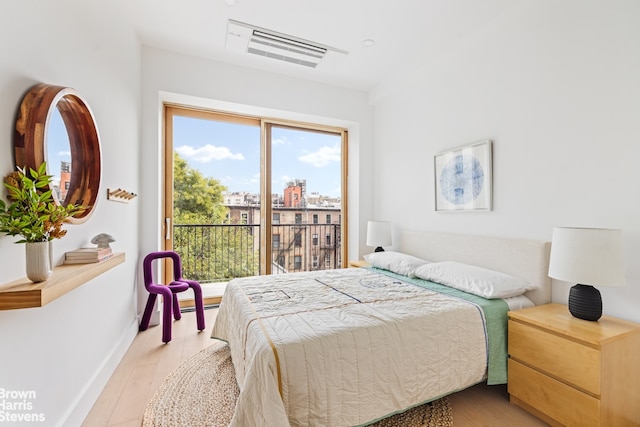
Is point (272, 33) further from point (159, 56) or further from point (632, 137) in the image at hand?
point (632, 137)

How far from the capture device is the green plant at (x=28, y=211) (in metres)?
0.97

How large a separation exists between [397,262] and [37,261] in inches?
99.2

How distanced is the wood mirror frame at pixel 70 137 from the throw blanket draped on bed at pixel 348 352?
3.70 ft

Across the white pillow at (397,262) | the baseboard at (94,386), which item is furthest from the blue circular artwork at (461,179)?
the baseboard at (94,386)

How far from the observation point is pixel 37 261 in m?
1.05

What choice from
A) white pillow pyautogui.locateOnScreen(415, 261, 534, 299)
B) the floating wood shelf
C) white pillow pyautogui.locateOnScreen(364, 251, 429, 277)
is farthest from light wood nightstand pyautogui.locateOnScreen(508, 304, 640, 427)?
the floating wood shelf

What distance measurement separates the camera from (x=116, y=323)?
87.0 inches

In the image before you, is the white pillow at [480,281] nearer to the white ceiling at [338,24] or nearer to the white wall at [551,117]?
the white wall at [551,117]

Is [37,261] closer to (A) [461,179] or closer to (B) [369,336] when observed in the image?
(B) [369,336]

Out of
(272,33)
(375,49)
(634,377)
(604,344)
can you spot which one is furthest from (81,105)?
(634,377)

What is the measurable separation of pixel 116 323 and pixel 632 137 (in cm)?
368

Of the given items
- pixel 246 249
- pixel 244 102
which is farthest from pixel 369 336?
pixel 244 102

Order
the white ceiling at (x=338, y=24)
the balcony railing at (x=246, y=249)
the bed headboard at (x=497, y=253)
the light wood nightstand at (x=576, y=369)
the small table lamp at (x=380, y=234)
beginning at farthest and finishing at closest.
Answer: the balcony railing at (x=246, y=249), the small table lamp at (x=380, y=234), the white ceiling at (x=338, y=24), the bed headboard at (x=497, y=253), the light wood nightstand at (x=576, y=369)

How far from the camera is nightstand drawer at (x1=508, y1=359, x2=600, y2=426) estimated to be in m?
1.39
